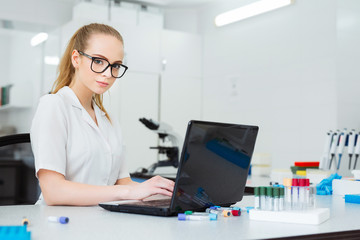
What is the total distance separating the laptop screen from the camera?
115 cm

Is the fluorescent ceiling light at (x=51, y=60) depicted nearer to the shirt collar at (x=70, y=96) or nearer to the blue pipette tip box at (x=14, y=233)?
the shirt collar at (x=70, y=96)

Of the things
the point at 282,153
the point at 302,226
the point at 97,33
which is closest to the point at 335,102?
the point at 282,153

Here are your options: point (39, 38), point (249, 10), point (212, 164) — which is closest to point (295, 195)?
point (212, 164)

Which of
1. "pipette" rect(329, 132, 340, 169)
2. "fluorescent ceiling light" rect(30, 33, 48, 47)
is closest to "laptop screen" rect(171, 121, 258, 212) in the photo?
"pipette" rect(329, 132, 340, 169)

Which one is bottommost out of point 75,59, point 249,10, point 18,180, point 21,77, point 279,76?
point 18,180

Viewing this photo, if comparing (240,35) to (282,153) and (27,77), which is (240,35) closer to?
(282,153)

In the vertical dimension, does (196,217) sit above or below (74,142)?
below

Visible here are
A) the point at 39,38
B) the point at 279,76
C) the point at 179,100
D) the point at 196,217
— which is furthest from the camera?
the point at 39,38

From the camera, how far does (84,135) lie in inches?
63.9

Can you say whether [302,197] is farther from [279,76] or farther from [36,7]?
Answer: [36,7]

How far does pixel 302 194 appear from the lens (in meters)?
1.20

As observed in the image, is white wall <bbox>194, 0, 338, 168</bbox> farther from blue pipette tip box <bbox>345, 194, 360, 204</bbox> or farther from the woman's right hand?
the woman's right hand

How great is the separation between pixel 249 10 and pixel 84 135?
3321mm

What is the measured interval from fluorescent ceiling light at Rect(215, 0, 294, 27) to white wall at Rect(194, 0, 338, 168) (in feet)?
0.32
